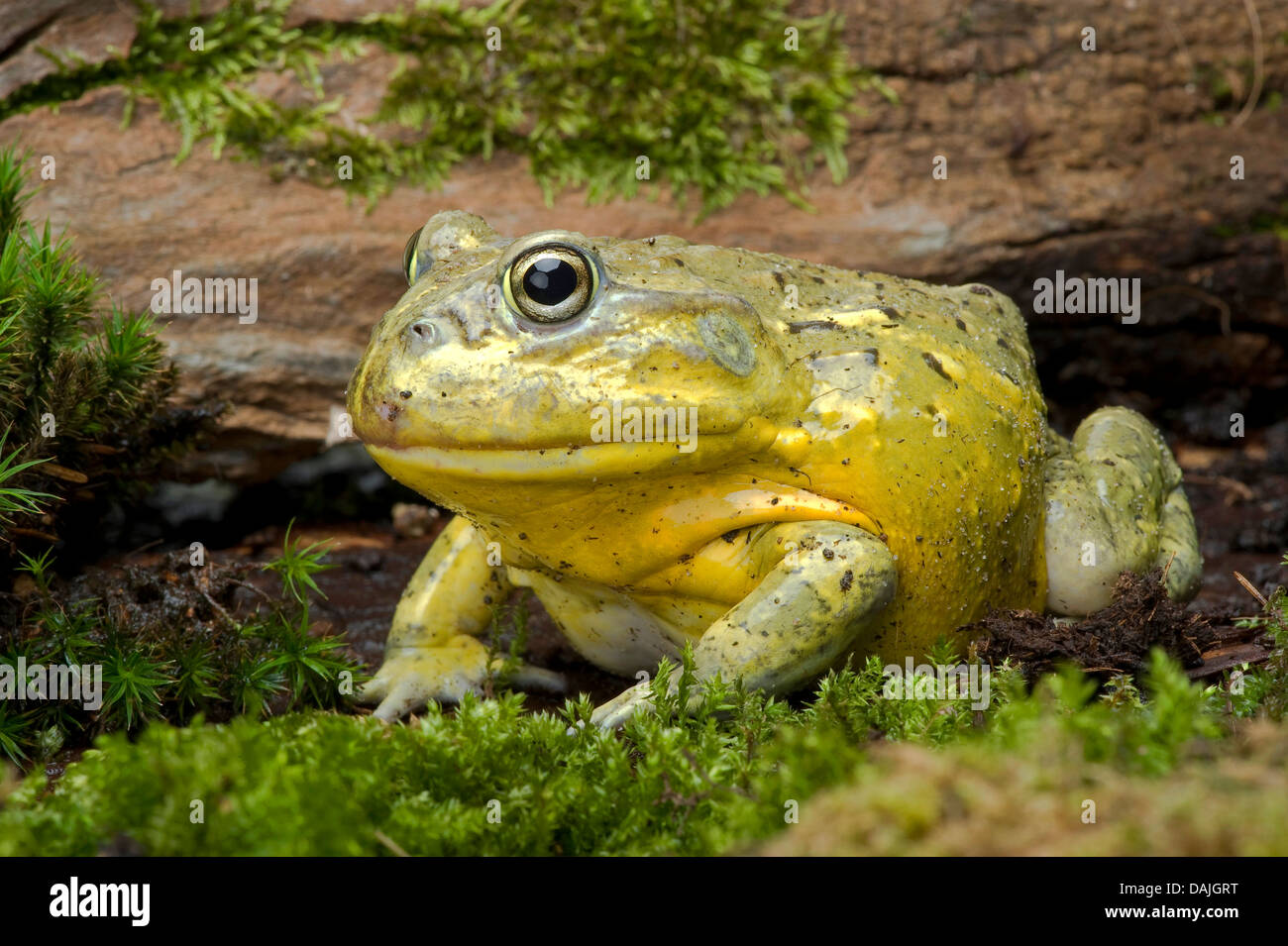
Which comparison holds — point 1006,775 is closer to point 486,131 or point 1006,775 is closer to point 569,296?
point 569,296

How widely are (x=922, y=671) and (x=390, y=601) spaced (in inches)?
106

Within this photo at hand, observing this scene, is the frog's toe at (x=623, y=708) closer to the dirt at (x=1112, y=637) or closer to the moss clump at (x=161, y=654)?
the moss clump at (x=161, y=654)

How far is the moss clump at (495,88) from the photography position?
600 cm

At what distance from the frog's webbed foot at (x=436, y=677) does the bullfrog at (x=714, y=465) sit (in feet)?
0.03

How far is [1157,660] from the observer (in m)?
2.35

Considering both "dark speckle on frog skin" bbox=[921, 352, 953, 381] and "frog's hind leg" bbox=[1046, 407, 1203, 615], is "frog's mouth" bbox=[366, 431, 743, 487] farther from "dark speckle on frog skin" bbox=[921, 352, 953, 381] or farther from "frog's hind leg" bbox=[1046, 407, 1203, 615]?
"frog's hind leg" bbox=[1046, 407, 1203, 615]

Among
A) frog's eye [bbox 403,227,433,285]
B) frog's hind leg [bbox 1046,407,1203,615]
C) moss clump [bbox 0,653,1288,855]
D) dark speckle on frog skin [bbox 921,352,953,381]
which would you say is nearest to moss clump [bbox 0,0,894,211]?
frog's eye [bbox 403,227,433,285]

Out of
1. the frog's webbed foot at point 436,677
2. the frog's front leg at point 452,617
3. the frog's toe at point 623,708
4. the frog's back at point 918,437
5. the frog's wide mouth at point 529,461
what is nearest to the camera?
the frog's wide mouth at point 529,461

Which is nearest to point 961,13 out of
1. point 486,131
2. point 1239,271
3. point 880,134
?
point 880,134

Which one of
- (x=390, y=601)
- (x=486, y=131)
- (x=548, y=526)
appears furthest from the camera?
(x=486, y=131)

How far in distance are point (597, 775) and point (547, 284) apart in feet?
4.54

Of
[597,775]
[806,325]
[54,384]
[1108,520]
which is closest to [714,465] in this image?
[806,325]

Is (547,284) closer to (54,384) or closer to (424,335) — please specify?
(424,335)

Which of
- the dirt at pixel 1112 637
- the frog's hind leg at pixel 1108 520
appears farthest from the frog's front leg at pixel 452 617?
the frog's hind leg at pixel 1108 520
